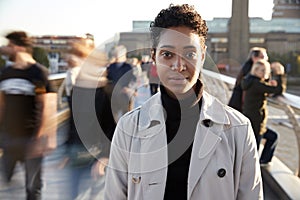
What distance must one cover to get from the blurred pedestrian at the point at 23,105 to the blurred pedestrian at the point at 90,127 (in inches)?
8.9

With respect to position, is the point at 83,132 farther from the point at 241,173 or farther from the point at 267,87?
the point at 267,87

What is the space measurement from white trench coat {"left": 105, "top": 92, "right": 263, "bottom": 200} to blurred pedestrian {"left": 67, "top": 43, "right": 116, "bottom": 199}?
1124mm

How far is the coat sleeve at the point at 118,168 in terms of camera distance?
4.22 ft

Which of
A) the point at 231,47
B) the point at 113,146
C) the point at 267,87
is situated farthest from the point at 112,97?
the point at 231,47

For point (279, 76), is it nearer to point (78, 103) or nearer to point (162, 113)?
point (78, 103)

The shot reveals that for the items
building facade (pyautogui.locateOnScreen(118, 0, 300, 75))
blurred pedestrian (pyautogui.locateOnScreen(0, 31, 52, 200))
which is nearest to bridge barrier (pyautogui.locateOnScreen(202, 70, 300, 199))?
blurred pedestrian (pyautogui.locateOnScreen(0, 31, 52, 200))

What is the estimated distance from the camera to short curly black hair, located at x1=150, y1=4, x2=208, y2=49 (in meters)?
1.24

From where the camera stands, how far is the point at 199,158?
1235 mm

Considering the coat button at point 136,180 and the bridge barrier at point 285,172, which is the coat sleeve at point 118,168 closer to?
the coat button at point 136,180

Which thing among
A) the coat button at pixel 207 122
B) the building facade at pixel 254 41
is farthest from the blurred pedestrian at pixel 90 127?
the building facade at pixel 254 41

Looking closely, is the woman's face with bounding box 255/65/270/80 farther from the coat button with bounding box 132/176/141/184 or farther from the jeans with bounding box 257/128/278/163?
the coat button with bounding box 132/176/141/184

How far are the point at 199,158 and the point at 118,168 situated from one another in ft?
0.74

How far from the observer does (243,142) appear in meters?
1.26

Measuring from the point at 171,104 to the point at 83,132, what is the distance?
1336 millimetres
